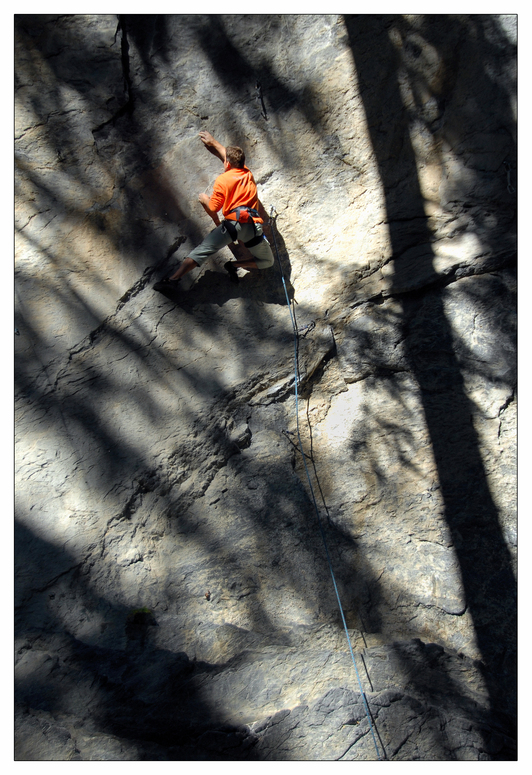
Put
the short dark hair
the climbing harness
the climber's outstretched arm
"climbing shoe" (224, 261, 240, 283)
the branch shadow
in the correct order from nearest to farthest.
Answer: the branch shadow → the climbing harness → the short dark hair → "climbing shoe" (224, 261, 240, 283) → the climber's outstretched arm

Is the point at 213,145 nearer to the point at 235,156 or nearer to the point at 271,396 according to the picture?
the point at 235,156

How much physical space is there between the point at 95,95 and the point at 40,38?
1.81 feet

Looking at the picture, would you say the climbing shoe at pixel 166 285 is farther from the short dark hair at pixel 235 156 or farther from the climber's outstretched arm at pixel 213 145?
the climber's outstretched arm at pixel 213 145

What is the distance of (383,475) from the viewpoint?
308 cm

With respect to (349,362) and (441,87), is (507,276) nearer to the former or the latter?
(349,362)

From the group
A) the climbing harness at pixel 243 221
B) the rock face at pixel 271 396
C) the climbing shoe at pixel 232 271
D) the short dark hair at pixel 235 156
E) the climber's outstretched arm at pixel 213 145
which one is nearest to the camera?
the rock face at pixel 271 396

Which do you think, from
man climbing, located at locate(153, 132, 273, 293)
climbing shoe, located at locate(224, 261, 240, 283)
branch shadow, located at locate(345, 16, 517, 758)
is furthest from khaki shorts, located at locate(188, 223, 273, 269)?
branch shadow, located at locate(345, 16, 517, 758)

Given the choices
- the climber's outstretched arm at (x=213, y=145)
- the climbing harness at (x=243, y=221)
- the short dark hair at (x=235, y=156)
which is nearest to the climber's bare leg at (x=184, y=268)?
the climbing harness at (x=243, y=221)

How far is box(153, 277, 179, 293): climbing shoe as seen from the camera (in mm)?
3330

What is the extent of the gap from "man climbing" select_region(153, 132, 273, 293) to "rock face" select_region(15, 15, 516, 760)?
18cm

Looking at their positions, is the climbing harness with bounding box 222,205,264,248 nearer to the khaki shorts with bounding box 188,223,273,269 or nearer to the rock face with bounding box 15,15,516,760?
the khaki shorts with bounding box 188,223,273,269

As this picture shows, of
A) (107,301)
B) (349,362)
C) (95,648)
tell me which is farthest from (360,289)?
(95,648)

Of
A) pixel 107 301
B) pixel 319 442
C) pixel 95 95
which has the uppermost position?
pixel 95 95

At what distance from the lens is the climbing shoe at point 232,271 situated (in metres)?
3.39
